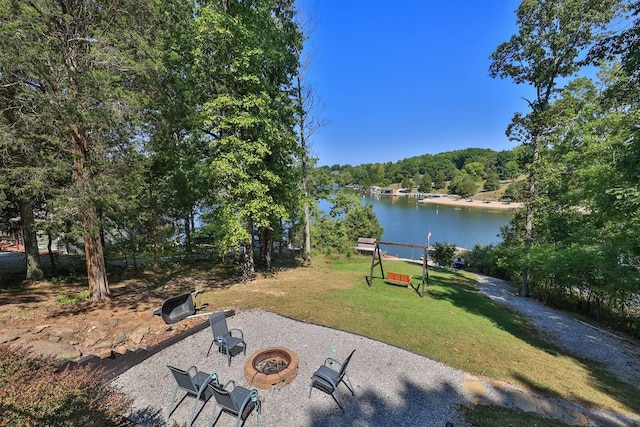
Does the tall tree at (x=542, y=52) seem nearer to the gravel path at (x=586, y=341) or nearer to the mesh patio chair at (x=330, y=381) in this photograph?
the gravel path at (x=586, y=341)

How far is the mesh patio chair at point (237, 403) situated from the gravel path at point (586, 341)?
8123mm

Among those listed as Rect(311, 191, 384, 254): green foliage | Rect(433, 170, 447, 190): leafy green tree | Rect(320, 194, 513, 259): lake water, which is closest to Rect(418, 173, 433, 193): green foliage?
Rect(433, 170, 447, 190): leafy green tree

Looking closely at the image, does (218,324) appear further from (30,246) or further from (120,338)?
(30,246)

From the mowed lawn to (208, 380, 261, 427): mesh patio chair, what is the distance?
10.7ft

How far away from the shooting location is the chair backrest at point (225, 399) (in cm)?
338

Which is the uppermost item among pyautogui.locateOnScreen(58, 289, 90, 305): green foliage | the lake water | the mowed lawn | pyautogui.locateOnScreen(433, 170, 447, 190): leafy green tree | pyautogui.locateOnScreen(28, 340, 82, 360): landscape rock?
pyautogui.locateOnScreen(433, 170, 447, 190): leafy green tree

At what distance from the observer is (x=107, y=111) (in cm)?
607

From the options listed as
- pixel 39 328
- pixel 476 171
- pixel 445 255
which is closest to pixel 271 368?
pixel 39 328

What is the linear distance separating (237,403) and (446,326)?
5.94 m

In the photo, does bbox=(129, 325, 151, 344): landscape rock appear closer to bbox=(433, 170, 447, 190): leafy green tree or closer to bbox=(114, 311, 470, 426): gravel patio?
bbox=(114, 311, 470, 426): gravel patio

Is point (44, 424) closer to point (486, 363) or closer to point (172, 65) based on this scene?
point (486, 363)

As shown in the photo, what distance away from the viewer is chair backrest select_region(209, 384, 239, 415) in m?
3.38

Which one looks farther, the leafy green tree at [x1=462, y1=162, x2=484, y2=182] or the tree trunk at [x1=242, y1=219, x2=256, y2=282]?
the leafy green tree at [x1=462, y1=162, x2=484, y2=182]

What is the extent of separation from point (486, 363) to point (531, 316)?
6734 millimetres
